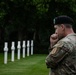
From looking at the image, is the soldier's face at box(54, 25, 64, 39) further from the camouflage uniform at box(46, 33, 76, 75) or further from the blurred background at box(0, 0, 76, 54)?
the blurred background at box(0, 0, 76, 54)

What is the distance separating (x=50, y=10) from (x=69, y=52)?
106 ft

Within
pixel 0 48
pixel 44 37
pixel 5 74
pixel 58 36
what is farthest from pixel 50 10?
pixel 58 36

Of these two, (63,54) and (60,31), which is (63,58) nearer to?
(63,54)

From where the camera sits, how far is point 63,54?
576 cm

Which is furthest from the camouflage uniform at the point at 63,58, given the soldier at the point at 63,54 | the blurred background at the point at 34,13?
the blurred background at the point at 34,13

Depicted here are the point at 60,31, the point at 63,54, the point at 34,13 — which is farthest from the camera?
the point at 34,13

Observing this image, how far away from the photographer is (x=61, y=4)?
124 ft

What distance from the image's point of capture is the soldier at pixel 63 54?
577 centimetres

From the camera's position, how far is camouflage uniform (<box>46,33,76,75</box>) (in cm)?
576

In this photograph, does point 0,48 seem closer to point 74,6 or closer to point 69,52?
point 74,6

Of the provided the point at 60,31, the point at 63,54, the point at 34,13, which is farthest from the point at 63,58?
the point at 34,13

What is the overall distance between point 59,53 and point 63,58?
0.33ft

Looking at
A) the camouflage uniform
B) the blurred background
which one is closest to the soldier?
the camouflage uniform

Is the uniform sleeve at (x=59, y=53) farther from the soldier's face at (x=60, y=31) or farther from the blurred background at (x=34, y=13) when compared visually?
the blurred background at (x=34, y=13)
